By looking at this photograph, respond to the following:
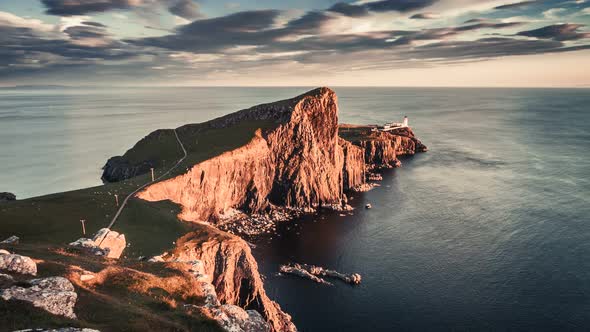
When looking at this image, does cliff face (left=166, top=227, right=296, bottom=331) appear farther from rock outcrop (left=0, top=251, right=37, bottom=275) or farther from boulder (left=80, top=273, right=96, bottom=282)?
rock outcrop (left=0, top=251, right=37, bottom=275)

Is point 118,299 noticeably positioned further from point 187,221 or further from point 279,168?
point 279,168

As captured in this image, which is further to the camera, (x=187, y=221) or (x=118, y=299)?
(x=187, y=221)

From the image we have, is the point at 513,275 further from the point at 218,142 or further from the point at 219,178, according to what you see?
the point at 218,142

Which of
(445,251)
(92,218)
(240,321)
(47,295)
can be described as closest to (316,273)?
(445,251)

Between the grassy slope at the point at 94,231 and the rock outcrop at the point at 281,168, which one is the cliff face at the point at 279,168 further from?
the grassy slope at the point at 94,231

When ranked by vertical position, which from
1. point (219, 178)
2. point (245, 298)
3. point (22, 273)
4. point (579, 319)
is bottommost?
point (579, 319)

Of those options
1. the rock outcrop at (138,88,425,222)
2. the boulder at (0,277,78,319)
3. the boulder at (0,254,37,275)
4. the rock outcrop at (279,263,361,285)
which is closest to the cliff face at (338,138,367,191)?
the rock outcrop at (138,88,425,222)

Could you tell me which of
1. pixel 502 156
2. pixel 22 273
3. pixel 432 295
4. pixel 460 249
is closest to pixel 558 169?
pixel 502 156
